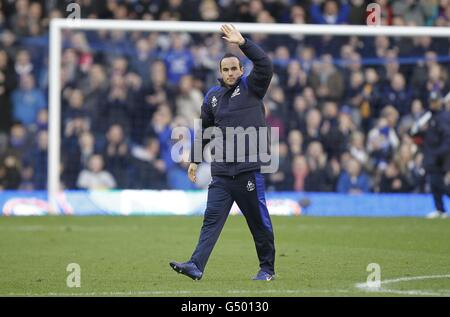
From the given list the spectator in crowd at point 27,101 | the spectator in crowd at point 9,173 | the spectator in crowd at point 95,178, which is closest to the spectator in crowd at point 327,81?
the spectator in crowd at point 95,178

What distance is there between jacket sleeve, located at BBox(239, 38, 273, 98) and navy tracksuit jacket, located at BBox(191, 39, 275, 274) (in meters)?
0.01

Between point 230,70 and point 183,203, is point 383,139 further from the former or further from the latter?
point 230,70

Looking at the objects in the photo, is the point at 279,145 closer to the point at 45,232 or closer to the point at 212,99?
the point at 45,232

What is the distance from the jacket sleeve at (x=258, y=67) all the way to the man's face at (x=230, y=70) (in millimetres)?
140

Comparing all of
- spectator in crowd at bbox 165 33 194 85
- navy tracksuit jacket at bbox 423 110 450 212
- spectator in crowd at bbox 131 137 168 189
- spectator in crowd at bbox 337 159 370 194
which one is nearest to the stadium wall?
spectator in crowd at bbox 337 159 370 194

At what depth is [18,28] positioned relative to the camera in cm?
2306

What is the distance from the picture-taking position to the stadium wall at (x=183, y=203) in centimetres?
2091

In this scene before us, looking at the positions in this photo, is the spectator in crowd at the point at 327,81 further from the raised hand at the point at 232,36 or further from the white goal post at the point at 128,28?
the raised hand at the point at 232,36

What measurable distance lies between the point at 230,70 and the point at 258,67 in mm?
341

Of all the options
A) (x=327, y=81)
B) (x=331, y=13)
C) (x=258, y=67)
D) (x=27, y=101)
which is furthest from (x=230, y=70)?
(x=331, y=13)

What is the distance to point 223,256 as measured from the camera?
13.9 meters

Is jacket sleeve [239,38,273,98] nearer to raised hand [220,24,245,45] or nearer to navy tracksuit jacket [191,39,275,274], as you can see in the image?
navy tracksuit jacket [191,39,275,274]

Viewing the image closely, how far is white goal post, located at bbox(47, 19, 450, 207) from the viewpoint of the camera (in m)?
20.5

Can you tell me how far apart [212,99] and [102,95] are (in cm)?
1159
